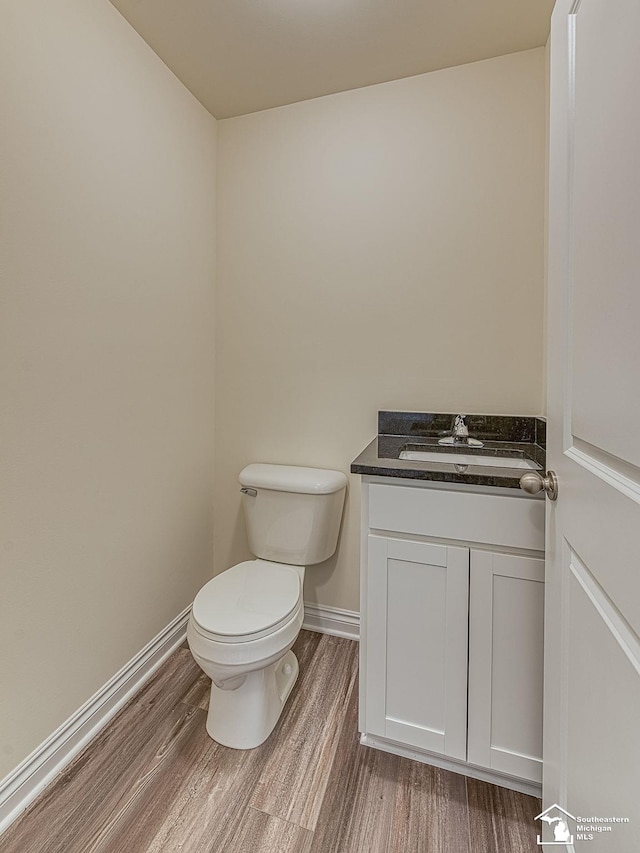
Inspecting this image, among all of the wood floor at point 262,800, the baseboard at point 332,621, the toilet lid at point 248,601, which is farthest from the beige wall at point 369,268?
the wood floor at point 262,800

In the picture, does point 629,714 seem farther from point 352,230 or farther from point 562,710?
point 352,230

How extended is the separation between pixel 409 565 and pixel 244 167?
1862 mm

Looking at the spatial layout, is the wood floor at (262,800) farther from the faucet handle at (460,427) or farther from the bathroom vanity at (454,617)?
the faucet handle at (460,427)

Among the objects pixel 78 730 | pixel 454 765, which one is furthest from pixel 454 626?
pixel 78 730

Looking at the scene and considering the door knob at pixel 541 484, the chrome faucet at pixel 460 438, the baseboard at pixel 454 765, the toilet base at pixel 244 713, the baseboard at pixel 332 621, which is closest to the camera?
the door knob at pixel 541 484

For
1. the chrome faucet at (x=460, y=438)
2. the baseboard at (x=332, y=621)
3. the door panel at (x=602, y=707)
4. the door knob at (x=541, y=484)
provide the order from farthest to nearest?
the baseboard at (x=332, y=621) → the chrome faucet at (x=460, y=438) → the door knob at (x=541, y=484) → the door panel at (x=602, y=707)

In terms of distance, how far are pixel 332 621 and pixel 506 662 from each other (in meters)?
0.95

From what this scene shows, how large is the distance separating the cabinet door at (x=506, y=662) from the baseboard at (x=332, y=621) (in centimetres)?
77

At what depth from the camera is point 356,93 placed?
70.4 inches

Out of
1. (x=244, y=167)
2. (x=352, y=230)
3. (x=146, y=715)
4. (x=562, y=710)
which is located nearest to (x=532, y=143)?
(x=352, y=230)

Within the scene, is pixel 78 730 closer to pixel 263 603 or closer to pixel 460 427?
pixel 263 603

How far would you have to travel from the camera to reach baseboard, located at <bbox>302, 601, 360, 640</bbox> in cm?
194

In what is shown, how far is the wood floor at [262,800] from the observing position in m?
1.08

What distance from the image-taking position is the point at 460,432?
5.35ft
